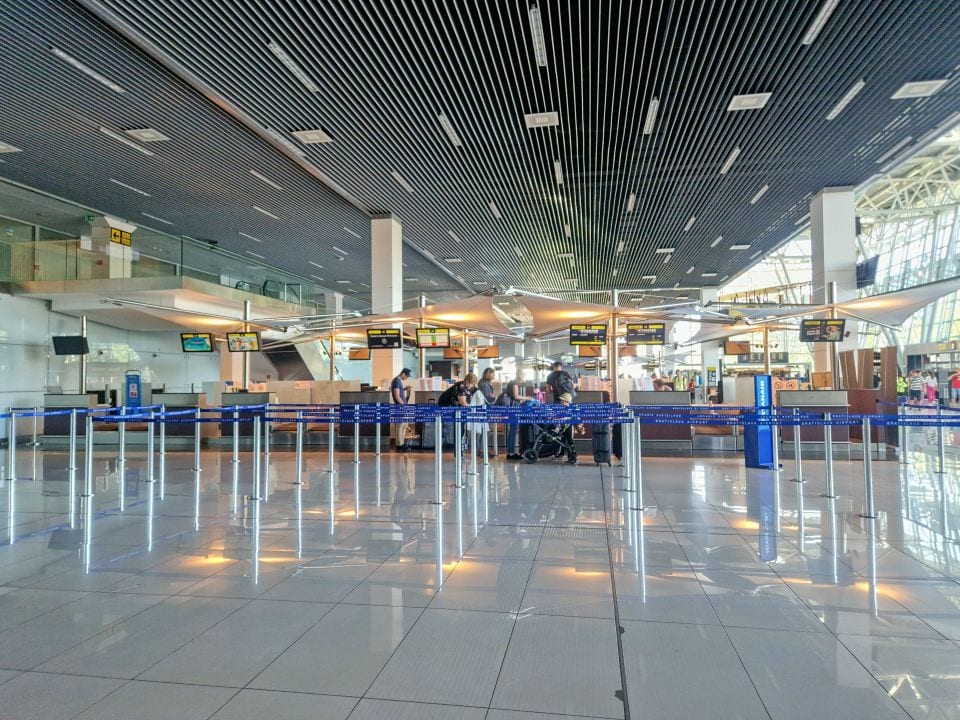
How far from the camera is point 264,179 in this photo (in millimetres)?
14703

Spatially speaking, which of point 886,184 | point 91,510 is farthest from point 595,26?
point 886,184

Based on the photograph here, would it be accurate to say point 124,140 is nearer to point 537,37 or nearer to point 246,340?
point 246,340

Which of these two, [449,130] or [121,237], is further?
[121,237]

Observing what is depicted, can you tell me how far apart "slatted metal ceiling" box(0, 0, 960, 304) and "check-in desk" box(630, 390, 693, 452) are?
5.37 m

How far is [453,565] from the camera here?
4266 mm

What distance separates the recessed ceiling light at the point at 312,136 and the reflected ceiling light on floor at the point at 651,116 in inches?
243

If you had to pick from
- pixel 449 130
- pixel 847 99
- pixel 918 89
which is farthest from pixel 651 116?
pixel 918 89

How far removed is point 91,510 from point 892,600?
7.16 meters

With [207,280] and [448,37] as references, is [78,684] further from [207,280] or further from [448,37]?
[207,280]

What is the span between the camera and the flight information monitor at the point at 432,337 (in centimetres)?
1714

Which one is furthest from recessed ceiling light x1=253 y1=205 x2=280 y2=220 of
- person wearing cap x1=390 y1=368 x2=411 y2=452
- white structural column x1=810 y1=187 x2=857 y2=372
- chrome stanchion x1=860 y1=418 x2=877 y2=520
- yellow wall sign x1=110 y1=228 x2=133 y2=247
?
chrome stanchion x1=860 y1=418 x2=877 y2=520

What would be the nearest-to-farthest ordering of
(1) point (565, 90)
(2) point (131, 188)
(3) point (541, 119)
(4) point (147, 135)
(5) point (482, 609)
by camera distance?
1. (5) point (482, 609)
2. (1) point (565, 90)
3. (3) point (541, 119)
4. (4) point (147, 135)
5. (2) point (131, 188)

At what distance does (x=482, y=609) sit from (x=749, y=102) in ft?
34.6

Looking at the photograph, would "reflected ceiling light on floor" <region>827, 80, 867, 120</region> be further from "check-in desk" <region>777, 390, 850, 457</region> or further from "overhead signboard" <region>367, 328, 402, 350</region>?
"overhead signboard" <region>367, 328, 402, 350</region>
